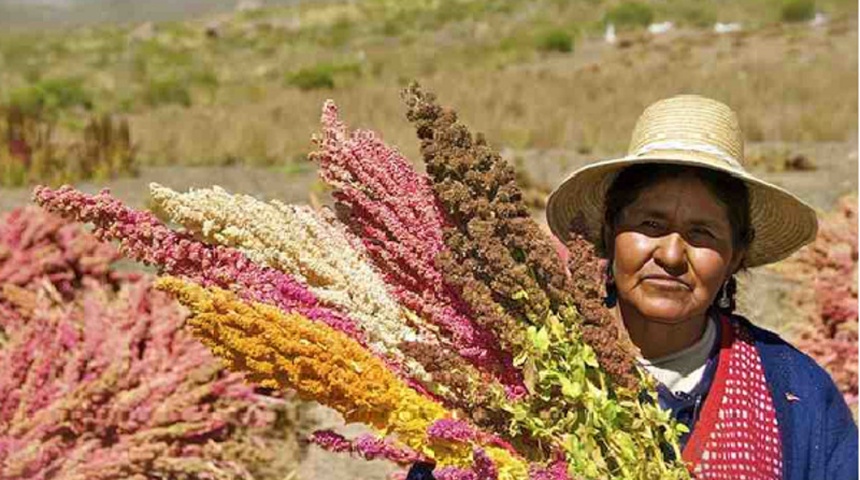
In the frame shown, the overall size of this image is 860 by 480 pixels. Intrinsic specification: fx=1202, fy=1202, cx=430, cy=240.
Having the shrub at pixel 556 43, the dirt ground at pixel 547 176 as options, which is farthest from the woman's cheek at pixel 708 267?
the shrub at pixel 556 43

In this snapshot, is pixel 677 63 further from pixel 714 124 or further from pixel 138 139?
pixel 714 124

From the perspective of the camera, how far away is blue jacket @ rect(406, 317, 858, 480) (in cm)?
186

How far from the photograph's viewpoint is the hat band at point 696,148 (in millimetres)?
1814

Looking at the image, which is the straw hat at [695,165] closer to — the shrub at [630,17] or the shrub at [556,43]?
the shrub at [556,43]

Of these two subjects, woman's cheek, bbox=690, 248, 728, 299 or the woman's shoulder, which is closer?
woman's cheek, bbox=690, 248, 728, 299

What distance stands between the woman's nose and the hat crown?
14cm

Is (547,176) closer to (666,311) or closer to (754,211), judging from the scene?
(754,211)

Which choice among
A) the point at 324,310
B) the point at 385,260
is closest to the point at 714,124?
the point at 385,260

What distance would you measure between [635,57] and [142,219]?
2212 centimetres

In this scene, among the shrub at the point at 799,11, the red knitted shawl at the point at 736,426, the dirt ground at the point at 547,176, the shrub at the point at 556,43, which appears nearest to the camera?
the red knitted shawl at the point at 736,426

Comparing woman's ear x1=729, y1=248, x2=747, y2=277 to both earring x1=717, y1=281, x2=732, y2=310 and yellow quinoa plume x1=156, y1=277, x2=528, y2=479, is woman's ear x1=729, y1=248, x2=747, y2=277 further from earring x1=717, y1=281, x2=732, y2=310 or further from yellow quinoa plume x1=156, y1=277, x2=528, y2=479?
yellow quinoa plume x1=156, y1=277, x2=528, y2=479

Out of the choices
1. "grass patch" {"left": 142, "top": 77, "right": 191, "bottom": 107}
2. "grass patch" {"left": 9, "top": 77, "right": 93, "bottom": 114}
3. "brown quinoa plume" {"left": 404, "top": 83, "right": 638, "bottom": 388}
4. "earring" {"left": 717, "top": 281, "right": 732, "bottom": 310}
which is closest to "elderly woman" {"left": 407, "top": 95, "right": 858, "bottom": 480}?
"earring" {"left": 717, "top": 281, "right": 732, "bottom": 310}

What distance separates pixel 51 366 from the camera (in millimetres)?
2807

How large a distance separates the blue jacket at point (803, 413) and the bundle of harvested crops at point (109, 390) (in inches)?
49.9
